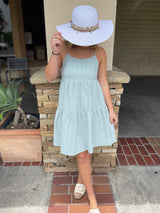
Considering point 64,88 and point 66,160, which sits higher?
point 64,88

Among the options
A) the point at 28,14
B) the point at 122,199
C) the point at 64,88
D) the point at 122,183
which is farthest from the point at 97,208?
the point at 28,14

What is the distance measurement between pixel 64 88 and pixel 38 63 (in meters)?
4.83

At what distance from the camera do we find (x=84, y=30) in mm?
1107

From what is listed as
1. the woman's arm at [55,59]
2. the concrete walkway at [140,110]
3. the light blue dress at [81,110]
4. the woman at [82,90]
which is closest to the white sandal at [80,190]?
the woman at [82,90]

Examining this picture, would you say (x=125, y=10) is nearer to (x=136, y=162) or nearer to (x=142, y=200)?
(x=136, y=162)

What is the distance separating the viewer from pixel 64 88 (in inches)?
50.7

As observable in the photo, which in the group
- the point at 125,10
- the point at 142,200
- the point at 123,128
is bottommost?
the point at 123,128

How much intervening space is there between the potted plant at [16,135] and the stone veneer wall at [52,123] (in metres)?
0.22

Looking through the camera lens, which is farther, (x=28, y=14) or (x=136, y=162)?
(x=28, y=14)

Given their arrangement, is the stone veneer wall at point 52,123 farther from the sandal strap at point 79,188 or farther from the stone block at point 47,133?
the sandal strap at point 79,188

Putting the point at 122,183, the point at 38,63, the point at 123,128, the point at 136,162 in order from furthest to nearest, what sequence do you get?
the point at 38,63
the point at 123,128
the point at 136,162
the point at 122,183

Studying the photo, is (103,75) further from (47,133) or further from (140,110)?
(140,110)

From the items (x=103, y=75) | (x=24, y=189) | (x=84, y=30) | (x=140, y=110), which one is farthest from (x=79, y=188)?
(x=140, y=110)

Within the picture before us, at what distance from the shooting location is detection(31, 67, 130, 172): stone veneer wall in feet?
5.33
